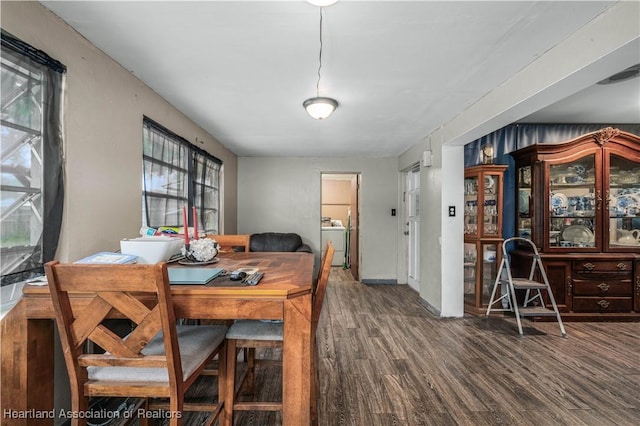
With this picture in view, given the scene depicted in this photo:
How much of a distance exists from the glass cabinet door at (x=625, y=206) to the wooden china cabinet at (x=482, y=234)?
1.29 meters

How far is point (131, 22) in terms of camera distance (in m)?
1.59

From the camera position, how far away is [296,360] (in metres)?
1.22

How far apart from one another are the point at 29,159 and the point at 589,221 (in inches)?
202

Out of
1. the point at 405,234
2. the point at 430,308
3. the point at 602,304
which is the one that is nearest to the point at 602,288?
the point at 602,304

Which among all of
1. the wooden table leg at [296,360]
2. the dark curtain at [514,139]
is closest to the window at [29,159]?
the wooden table leg at [296,360]

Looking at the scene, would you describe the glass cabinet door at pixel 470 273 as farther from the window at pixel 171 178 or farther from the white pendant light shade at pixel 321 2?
the window at pixel 171 178

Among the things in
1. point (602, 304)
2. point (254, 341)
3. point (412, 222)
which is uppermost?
point (412, 222)

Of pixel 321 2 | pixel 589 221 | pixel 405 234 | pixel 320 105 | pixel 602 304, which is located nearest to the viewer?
pixel 321 2

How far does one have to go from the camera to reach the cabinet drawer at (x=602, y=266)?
131 inches

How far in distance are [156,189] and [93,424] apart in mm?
1718

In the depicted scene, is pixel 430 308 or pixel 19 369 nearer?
pixel 19 369

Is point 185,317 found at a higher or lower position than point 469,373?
higher

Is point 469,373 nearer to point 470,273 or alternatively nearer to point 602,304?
point 470,273

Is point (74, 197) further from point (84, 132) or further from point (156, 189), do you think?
point (156, 189)
